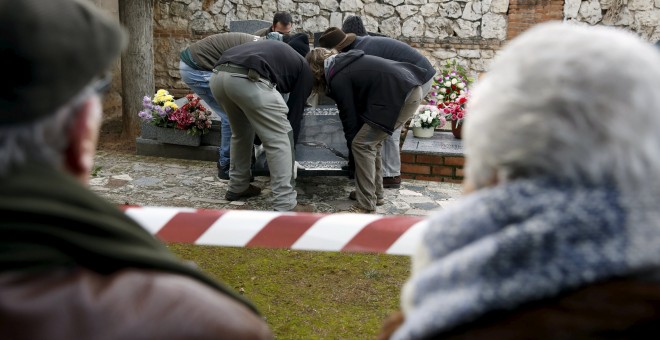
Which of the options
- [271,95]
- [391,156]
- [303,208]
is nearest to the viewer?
[271,95]

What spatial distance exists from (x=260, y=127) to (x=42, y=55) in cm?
501

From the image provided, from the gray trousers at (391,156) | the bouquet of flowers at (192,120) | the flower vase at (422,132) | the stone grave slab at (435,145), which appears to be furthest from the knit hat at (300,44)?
the flower vase at (422,132)

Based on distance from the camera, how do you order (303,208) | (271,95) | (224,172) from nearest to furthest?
1. (271,95)
2. (303,208)
3. (224,172)

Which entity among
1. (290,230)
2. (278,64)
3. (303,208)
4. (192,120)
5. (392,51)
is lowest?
(303,208)

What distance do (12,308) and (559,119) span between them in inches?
35.5

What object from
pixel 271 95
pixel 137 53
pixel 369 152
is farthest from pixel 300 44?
pixel 137 53

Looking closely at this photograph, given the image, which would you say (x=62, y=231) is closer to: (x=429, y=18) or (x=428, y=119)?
(x=428, y=119)

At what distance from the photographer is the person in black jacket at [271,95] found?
5.93 metres

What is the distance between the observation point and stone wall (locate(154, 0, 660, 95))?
40.5 ft

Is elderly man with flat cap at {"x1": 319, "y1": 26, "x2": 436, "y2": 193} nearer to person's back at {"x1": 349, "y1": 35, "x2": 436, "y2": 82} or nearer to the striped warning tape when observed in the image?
person's back at {"x1": 349, "y1": 35, "x2": 436, "y2": 82}

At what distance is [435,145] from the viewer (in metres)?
7.97

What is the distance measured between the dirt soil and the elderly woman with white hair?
8275 millimetres

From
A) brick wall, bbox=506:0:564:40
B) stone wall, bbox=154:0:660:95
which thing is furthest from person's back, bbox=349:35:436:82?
brick wall, bbox=506:0:564:40

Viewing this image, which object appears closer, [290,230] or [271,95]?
[290,230]
